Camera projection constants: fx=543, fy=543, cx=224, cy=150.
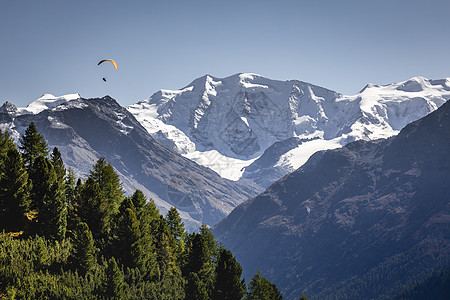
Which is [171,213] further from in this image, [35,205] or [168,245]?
[35,205]

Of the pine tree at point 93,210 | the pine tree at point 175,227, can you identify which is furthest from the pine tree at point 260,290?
the pine tree at point 93,210

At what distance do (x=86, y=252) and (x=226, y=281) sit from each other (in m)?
23.6

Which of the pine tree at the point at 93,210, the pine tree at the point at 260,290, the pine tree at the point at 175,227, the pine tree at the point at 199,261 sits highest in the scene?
the pine tree at the point at 93,210

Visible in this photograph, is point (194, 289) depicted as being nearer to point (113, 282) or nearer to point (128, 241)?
point (128, 241)

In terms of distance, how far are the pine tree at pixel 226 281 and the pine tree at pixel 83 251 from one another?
68.6 ft

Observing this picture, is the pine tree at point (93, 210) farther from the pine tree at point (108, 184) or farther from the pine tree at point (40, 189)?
the pine tree at point (108, 184)

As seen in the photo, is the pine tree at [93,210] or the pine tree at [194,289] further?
the pine tree at [93,210]

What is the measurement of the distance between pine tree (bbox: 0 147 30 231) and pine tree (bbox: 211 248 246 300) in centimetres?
3282

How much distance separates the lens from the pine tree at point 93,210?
91562 mm

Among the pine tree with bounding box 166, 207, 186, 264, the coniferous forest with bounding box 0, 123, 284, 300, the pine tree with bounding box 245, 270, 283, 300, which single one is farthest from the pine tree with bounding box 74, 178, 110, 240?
the pine tree with bounding box 245, 270, 283, 300

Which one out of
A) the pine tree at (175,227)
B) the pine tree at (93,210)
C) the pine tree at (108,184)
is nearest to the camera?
the pine tree at (93,210)

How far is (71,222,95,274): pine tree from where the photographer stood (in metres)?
81.8

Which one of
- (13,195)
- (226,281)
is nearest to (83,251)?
(13,195)

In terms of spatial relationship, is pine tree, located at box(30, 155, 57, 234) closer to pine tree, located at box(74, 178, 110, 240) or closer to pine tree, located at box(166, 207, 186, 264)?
pine tree, located at box(74, 178, 110, 240)
